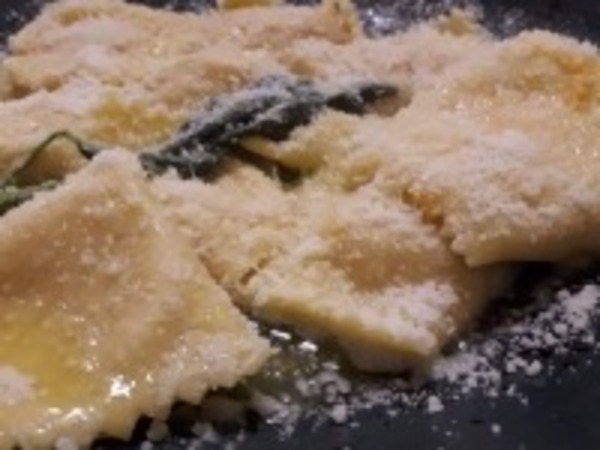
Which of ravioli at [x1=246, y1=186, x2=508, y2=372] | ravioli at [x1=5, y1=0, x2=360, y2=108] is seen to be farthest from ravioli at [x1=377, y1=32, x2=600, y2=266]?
ravioli at [x1=5, y1=0, x2=360, y2=108]

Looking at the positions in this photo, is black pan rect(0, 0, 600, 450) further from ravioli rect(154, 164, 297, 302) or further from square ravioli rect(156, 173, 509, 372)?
ravioli rect(154, 164, 297, 302)

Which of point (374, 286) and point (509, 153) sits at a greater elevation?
point (509, 153)

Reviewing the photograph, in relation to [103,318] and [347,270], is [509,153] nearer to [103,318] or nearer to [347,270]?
[347,270]

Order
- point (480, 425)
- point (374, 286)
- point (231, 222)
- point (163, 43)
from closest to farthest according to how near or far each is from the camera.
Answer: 1. point (480, 425)
2. point (374, 286)
3. point (231, 222)
4. point (163, 43)

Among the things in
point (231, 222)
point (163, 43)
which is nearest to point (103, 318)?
point (231, 222)

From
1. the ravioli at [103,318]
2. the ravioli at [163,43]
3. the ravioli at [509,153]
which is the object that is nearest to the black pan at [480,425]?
the ravioli at [103,318]

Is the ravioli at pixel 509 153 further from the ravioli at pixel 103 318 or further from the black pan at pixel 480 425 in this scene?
the ravioli at pixel 103 318
